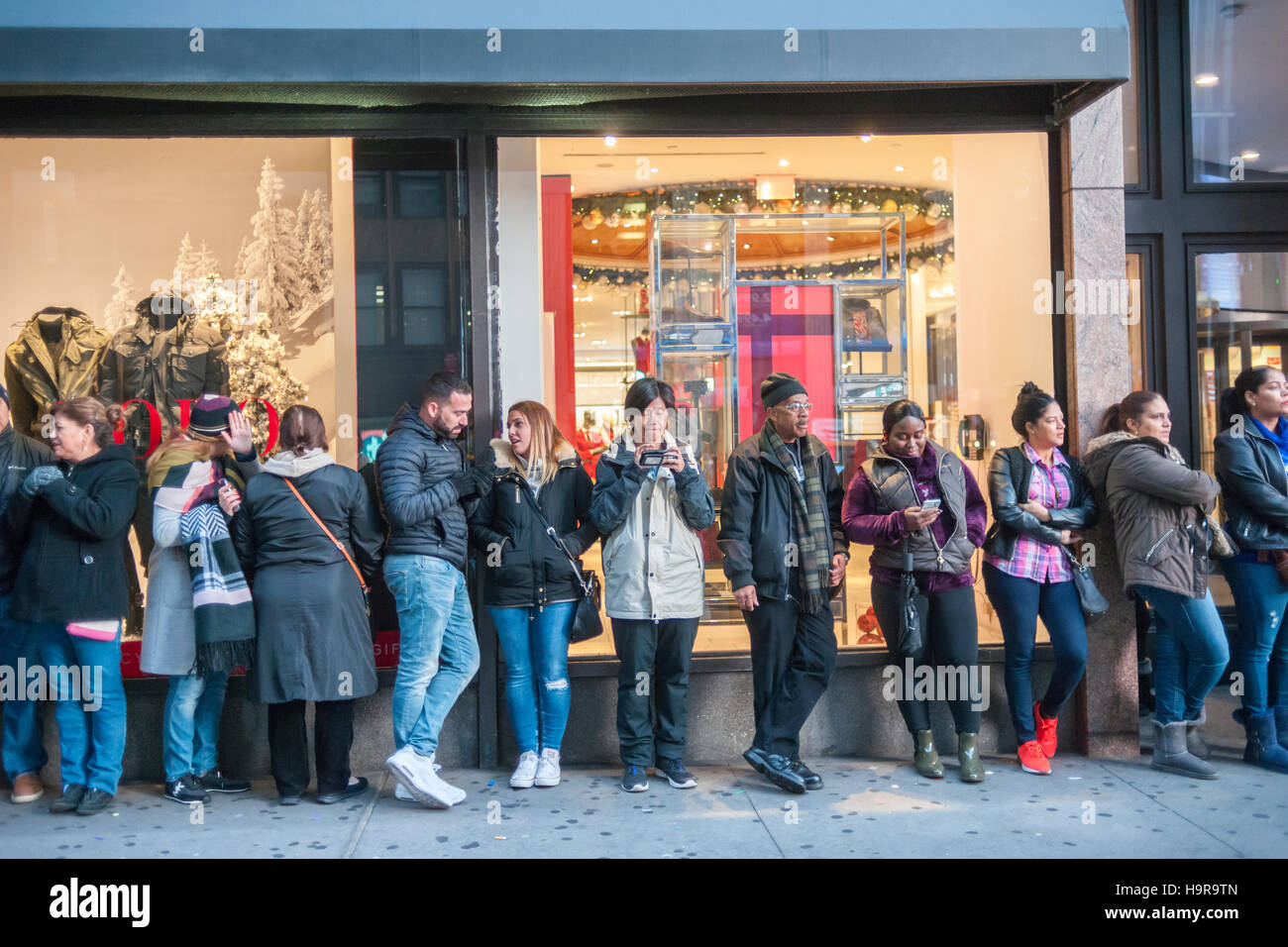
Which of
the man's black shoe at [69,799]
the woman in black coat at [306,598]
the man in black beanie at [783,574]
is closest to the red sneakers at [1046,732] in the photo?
the man in black beanie at [783,574]

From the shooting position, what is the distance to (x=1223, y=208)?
6645 mm

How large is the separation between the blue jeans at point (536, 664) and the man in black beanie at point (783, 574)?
907mm

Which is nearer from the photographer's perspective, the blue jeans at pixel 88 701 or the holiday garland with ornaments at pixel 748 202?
the blue jeans at pixel 88 701

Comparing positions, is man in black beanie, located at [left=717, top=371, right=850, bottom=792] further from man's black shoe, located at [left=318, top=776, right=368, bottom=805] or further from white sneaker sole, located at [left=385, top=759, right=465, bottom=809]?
man's black shoe, located at [left=318, top=776, right=368, bottom=805]

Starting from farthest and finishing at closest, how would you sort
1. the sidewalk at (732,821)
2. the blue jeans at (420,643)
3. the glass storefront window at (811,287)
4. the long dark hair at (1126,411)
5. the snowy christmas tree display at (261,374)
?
the glass storefront window at (811,287), the snowy christmas tree display at (261,374), the long dark hair at (1126,411), the blue jeans at (420,643), the sidewalk at (732,821)

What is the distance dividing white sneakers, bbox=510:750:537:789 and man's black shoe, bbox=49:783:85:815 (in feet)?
6.60

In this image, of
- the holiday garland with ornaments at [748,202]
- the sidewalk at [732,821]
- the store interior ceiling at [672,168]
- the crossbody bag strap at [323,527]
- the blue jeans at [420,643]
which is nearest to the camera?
the sidewalk at [732,821]

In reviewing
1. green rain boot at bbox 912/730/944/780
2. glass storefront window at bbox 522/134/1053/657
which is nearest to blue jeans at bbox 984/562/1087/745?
green rain boot at bbox 912/730/944/780

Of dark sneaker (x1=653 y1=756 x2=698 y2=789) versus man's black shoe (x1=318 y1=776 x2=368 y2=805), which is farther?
dark sneaker (x1=653 y1=756 x2=698 y2=789)

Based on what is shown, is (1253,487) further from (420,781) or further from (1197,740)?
(420,781)

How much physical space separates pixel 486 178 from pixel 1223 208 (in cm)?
435

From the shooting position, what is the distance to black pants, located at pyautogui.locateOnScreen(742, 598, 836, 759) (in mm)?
5438

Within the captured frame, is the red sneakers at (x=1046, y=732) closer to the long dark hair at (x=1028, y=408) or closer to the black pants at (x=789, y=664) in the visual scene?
the black pants at (x=789, y=664)

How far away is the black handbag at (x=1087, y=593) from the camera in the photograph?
5613mm
